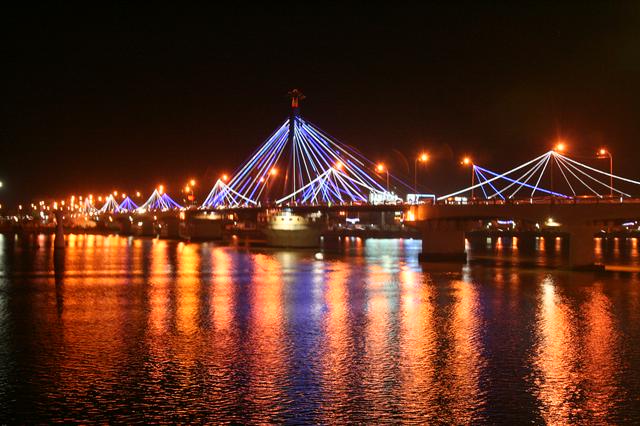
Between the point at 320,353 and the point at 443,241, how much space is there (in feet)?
119

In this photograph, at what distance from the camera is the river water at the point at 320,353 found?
42.5 ft

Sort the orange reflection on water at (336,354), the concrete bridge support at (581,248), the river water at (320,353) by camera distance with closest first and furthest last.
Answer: the river water at (320,353)
the orange reflection on water at (336,354)
the concrete bridge support at (581,248)

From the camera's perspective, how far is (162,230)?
13638 centimetres

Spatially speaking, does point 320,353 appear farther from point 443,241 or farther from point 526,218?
point 443,241

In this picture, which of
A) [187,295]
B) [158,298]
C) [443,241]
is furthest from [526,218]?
[158,298]

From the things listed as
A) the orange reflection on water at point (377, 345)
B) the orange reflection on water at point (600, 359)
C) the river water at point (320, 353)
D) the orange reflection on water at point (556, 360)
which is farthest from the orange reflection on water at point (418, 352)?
the orange reflection on water at point (600, 359)

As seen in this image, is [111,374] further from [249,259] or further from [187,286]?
[249,259]

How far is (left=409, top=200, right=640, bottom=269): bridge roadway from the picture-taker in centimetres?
4159

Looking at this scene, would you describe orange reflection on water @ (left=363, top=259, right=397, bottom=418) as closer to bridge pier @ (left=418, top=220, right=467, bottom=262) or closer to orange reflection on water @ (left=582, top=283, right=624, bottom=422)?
orange reflection on water @ (left=582, top=283, right=624, bottom=422)

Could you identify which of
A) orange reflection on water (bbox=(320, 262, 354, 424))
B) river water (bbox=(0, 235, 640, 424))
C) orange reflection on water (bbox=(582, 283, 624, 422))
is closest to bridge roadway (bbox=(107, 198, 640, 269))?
river water (bbox=(0, 235, 640, 424))

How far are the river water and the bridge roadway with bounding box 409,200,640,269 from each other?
764 centimetres

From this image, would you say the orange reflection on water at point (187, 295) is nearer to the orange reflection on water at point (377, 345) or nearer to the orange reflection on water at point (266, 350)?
the orange reflection on water at point (266, 350)

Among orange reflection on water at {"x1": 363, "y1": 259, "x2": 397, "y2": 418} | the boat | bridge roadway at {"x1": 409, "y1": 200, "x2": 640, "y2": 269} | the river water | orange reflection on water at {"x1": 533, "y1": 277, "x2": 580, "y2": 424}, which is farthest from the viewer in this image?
the boat

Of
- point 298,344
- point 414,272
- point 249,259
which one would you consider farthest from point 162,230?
point 298,344
